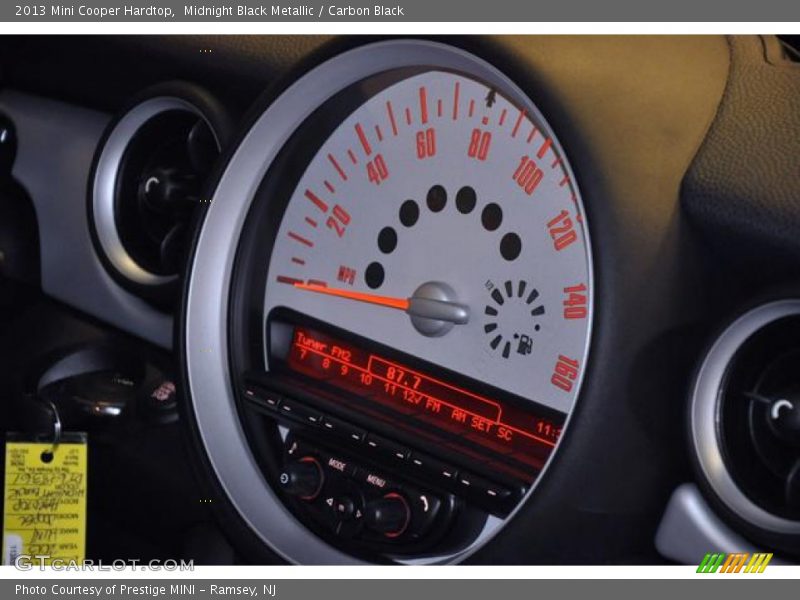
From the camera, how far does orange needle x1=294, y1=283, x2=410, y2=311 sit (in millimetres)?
1432

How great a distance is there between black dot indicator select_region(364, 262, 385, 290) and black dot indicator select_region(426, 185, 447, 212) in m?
0.09

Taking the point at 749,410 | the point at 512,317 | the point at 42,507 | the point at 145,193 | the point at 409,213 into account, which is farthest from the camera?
the point at 145,193

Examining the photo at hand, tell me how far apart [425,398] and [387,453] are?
65 millimetres

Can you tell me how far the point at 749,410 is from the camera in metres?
1.20

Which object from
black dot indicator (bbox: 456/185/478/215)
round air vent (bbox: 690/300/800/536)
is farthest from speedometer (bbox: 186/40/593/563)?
round air vent (bbox: 690/300/800/536)

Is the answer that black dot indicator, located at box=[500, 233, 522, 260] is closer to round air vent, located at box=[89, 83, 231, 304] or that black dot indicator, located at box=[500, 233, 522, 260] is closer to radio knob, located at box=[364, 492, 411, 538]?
radio knob, located at box=[364, 492, 411, 538]

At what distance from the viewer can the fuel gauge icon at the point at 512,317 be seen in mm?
1309

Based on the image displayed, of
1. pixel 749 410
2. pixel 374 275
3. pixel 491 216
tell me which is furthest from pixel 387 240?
pixel 749 410

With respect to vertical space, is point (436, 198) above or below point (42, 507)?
above

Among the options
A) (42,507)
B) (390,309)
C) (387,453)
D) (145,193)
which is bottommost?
(42,507)

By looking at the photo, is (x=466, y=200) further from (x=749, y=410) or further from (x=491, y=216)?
(x=749, y=410)

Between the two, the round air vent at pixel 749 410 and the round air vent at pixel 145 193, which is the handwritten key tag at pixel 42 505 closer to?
the round air vent at pixel 145 193

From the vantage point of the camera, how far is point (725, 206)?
119 cm

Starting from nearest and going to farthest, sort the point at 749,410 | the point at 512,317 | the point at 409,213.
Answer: the point at 749,410, the point at 512,317, the point at 409,213
